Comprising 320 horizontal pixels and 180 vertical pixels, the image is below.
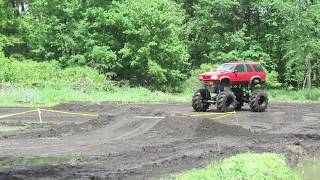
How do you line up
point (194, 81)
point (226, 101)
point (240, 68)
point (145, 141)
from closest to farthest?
1. point (145, 141)
2. point (226, 101)
3. point (240, 68)
4. point (194, 81)

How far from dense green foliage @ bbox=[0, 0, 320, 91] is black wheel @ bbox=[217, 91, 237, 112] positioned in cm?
1933

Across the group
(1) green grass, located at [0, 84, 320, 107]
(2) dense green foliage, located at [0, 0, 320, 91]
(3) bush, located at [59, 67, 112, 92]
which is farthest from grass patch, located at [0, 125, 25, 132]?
(2) dense green foliage, located at [0, 0, 320, 91]

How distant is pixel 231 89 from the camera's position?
1145 inches

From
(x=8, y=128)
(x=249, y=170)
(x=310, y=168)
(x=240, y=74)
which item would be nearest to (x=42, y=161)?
(x=249, y=170)

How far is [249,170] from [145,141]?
7.93 meters

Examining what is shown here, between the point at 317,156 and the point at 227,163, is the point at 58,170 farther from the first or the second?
the point at 317,156

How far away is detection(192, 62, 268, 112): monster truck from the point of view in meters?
27.8

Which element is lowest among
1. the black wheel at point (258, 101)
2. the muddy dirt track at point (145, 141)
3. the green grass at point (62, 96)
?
the muddy dirt track at point (145, 141)

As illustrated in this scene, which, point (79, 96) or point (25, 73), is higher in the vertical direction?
point (25, 73)

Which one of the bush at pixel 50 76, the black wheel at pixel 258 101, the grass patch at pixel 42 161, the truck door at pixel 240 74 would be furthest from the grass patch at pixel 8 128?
the bush at pixel 50 76

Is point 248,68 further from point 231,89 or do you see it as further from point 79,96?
point 79,96

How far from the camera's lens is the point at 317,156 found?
16375 mm

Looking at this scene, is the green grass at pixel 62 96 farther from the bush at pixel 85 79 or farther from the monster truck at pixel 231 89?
the monster truck at pixel 231 89

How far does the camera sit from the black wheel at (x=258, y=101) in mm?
28859
